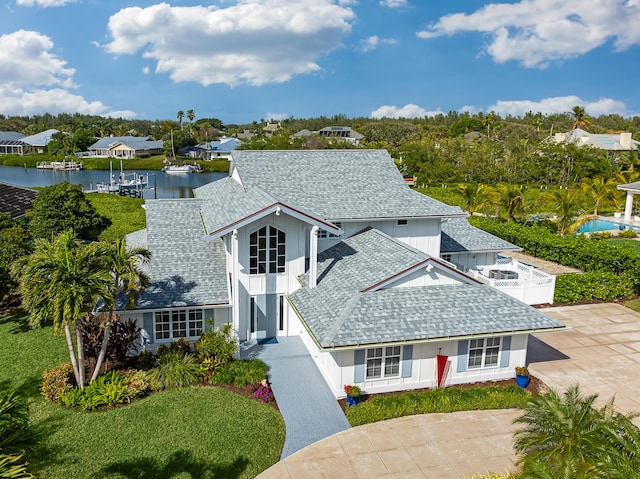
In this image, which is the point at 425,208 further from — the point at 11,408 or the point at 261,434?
the point at 11,408

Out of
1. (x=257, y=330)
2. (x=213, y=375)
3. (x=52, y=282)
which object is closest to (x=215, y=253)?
(x=257, y=330)

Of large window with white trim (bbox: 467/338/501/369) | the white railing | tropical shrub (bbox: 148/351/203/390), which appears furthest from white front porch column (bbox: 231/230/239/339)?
the white railing

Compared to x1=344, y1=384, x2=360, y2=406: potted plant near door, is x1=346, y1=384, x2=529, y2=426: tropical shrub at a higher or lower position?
lower

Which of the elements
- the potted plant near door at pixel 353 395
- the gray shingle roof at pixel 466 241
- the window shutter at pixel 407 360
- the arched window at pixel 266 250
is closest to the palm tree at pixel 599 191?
the gray shingle roof at pixel 466 241

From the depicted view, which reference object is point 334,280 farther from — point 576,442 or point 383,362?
point 576,442

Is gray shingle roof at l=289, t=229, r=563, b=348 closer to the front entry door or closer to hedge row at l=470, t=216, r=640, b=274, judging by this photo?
the front entry door

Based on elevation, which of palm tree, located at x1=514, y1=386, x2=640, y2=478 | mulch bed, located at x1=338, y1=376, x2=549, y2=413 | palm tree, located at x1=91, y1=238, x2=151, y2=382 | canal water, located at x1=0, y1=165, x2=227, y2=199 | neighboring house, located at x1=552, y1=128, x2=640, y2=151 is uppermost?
neighboring house, located at x1=552, y1=128, x2=640, y2=151

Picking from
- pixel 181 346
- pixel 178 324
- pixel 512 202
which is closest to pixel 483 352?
pixel 181 346
